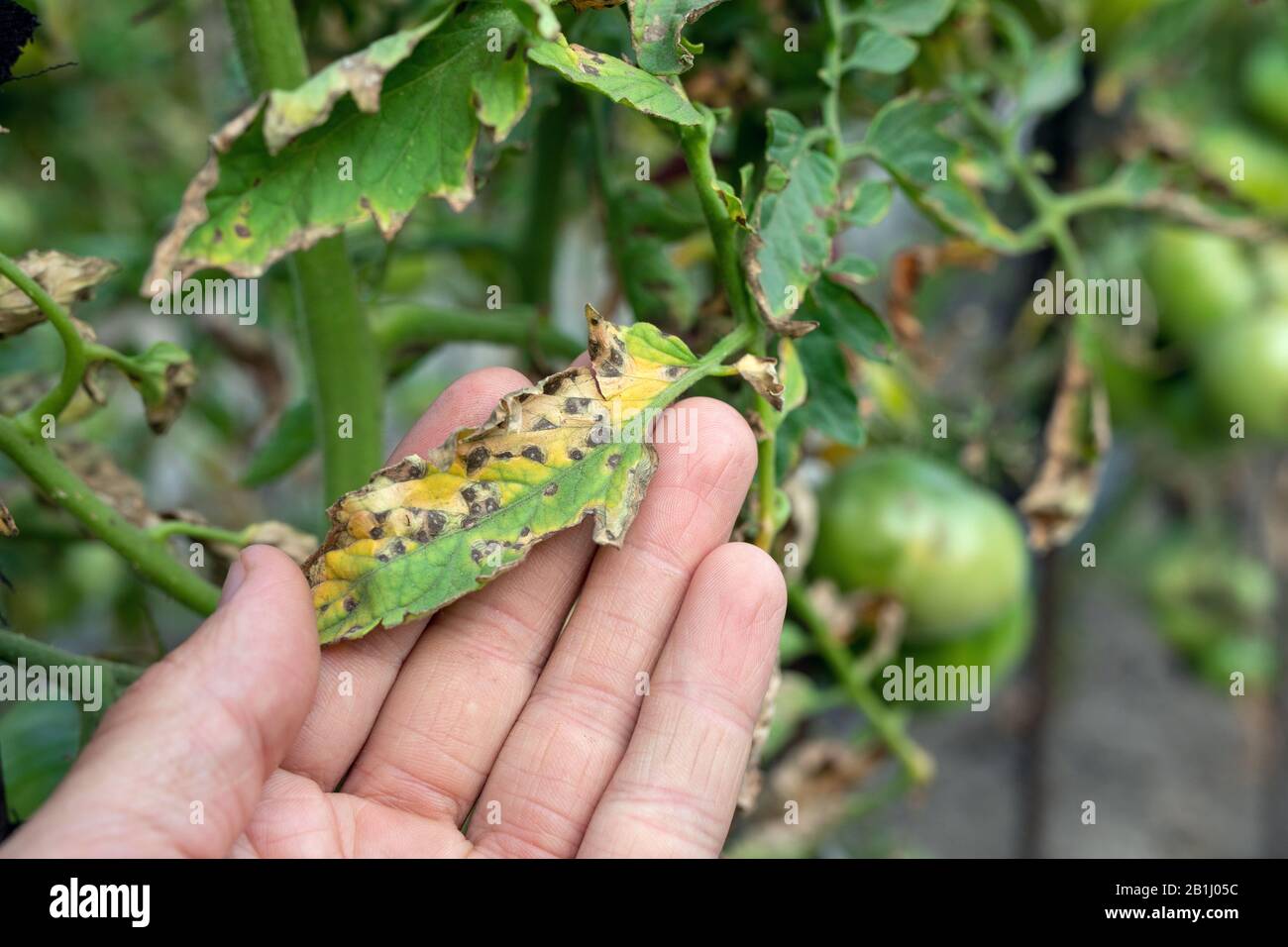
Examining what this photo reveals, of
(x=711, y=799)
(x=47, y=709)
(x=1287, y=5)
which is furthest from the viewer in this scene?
(x=1287, y=5)

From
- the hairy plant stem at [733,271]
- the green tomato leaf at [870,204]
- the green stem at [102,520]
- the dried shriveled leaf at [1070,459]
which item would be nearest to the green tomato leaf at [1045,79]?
the dried shriveled leaf at [1070,459]

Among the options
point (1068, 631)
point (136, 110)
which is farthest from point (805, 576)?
point (136, 110)

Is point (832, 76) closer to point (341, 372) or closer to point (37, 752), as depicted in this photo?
point (341, 372)

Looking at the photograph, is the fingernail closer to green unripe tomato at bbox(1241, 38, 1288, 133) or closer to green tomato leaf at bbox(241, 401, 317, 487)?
green tomato leaf at bbox(241, 401, 317, 487)

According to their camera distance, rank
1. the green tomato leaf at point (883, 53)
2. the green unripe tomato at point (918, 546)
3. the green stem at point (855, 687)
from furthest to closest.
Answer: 1. the green unripe tomato at point (918, 546)
2. the green stem at point (855, 687)
3. the green tomato leaf at point (883, 53)

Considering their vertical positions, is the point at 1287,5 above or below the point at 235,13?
above

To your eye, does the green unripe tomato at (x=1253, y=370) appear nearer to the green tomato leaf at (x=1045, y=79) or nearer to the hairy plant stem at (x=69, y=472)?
the green tomato leaf at (x=1045, y=79)

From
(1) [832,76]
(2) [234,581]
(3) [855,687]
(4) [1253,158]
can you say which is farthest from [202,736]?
(4) [1253,158]
